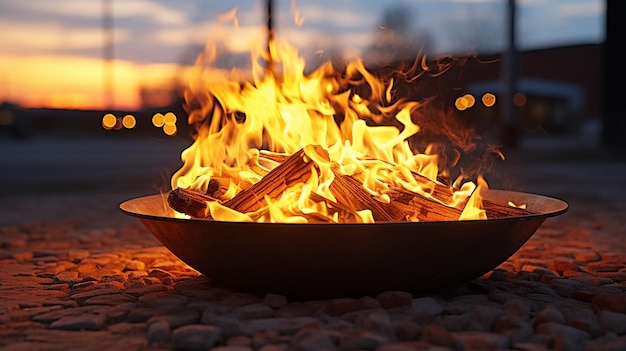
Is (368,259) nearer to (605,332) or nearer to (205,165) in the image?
(605,332)

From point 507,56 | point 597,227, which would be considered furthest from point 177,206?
point 507,56

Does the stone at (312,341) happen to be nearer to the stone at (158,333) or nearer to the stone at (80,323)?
the stone at (158,333)

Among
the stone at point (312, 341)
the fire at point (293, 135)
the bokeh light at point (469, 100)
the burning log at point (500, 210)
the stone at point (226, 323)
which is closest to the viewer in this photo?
the stone at point (312, 341)

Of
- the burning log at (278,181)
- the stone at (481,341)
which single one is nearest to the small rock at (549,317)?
the stone at (481,341)

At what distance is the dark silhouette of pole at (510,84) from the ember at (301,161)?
1243cm

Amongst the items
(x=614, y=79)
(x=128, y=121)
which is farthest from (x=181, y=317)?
(x=128, y=121)

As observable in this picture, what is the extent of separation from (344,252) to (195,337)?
70 cm

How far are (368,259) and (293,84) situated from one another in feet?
4.37

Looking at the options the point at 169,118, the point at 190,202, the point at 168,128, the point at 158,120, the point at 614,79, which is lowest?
the point at 168,128

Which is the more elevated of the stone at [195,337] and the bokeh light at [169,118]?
the stone at [195,337]

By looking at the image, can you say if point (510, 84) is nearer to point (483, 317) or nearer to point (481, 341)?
point (483, 317)

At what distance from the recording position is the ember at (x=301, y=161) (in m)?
3.33

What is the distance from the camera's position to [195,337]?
8.59ft

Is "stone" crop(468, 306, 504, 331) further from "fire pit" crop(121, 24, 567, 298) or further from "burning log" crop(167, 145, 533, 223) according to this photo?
"burning log" crop(167, 145, 533, 223)
